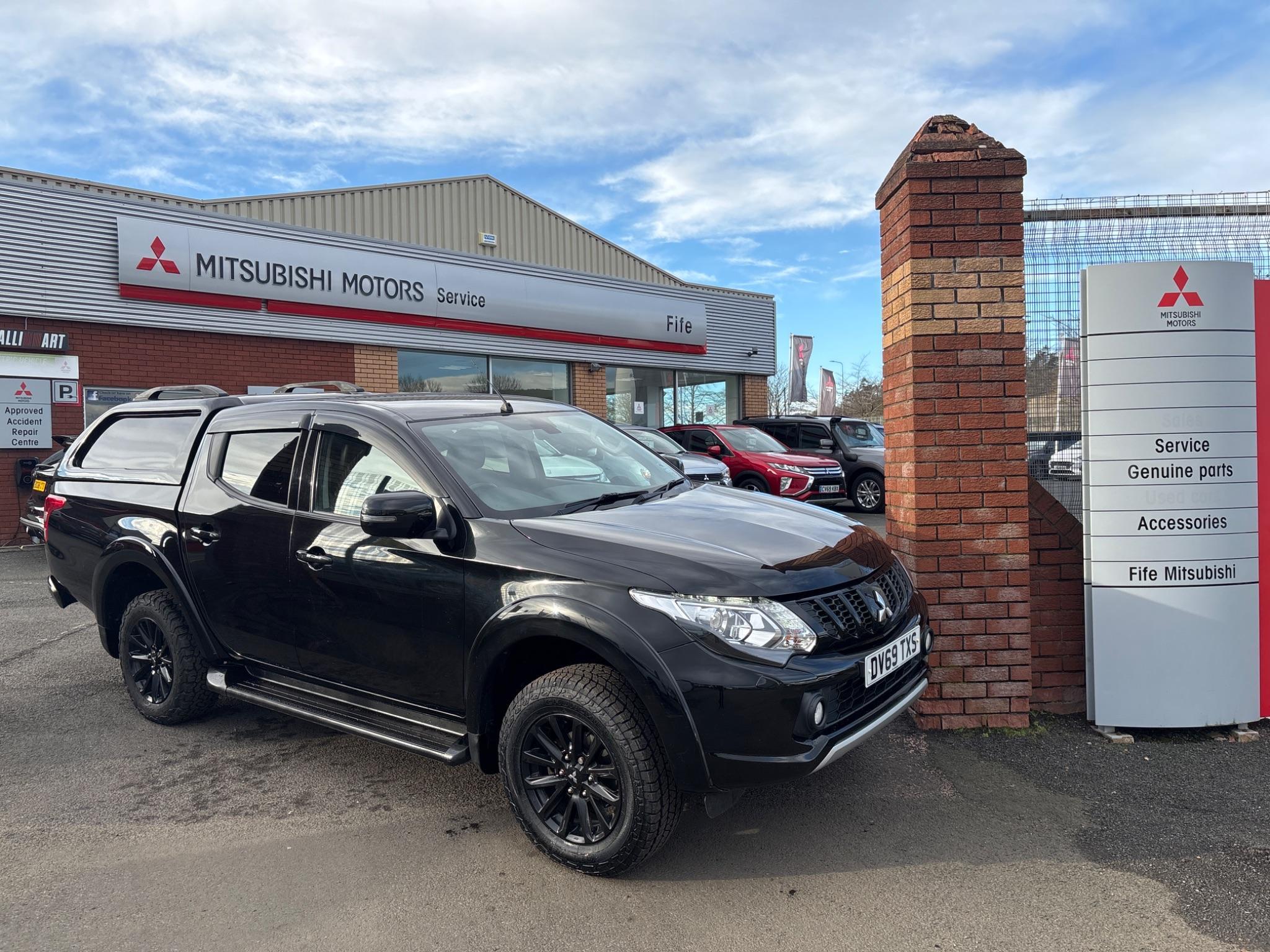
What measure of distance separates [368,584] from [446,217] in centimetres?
1492

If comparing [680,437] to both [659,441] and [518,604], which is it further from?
[518,604]

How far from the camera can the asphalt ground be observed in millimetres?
2701

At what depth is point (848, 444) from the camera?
1520 cm

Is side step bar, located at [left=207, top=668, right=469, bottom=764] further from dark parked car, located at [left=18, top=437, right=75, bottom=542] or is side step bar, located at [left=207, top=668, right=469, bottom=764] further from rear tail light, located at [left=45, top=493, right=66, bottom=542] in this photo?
dark parked car, located at [left=18, top=437, right=75, bottom=542]

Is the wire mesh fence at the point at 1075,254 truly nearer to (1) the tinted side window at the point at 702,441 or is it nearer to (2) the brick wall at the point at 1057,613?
(2) the brick wall at the point at 1057,613

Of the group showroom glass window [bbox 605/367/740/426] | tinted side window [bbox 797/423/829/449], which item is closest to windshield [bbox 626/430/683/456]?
tinted side window [bbox 797/423/829/449]

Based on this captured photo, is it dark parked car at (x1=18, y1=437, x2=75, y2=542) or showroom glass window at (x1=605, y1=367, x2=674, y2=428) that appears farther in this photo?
showroom glass window at (x1=605, y1=367, x2=674, y2=428)

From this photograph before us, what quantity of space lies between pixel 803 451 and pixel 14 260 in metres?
11.9

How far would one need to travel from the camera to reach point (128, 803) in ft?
12.2

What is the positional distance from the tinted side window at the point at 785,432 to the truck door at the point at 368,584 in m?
13.0

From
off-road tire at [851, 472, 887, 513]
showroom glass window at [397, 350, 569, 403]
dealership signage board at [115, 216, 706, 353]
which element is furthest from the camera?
showroom glass window at [397, 350, 569, 403]

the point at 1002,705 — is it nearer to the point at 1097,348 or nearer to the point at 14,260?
the point at 1097,348

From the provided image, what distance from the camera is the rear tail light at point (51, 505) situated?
519 centimetres

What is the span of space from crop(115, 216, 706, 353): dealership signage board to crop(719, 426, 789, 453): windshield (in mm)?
3958
